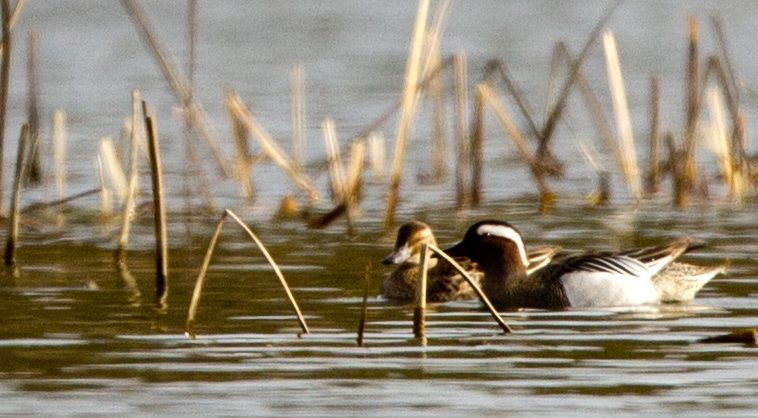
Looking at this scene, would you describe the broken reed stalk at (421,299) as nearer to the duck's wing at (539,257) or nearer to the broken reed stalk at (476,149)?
the duck's wing at (539,257)

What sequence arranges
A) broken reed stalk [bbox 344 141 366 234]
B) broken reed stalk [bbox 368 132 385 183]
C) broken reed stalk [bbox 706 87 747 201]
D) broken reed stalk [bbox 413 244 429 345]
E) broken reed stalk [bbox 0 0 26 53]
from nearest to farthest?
broken reed stalk [bbox 413 244 429 345], broken reed stalk [bbox 0 0 26 53], broken reed stalk [bbox 344 141 366 234], broken reed stalk [bbox 706 87 747 201], broken reed stalk [bbox 368 132 385 183]

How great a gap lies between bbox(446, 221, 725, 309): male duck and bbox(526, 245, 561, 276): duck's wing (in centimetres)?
9

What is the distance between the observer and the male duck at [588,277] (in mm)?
11727

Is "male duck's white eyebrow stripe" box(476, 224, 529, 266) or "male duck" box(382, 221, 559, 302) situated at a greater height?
"male duck's white eyebrow stripe" box(476, 224, 529, 266)

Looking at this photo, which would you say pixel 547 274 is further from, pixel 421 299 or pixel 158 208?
pixel 158 208

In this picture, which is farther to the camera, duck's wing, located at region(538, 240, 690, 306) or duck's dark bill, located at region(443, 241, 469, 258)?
duck's dark bill, located at region(443, 241, 469, 258)

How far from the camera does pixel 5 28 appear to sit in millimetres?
11562

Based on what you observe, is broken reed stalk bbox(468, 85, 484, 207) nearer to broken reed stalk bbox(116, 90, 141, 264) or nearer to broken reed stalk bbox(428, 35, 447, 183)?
broken reed stalk bbox(428, 35, 447, 183)

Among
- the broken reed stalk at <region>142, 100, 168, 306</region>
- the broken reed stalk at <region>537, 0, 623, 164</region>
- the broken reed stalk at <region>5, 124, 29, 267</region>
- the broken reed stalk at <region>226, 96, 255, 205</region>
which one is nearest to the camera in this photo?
the broken reed stalk at <region>142, 100, 168, 306</region>

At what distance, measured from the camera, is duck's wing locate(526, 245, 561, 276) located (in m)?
12.4

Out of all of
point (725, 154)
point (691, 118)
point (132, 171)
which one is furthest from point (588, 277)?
point (725, 154)

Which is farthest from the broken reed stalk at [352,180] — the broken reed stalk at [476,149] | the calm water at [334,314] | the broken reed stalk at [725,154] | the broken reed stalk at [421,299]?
the broken reed stalk at [421,299]

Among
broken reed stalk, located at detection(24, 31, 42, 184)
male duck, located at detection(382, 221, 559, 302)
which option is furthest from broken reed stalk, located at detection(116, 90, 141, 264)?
broken reed stalk, located at detection(24, 31, 42, 184)

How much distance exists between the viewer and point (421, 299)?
10055 millimetres
